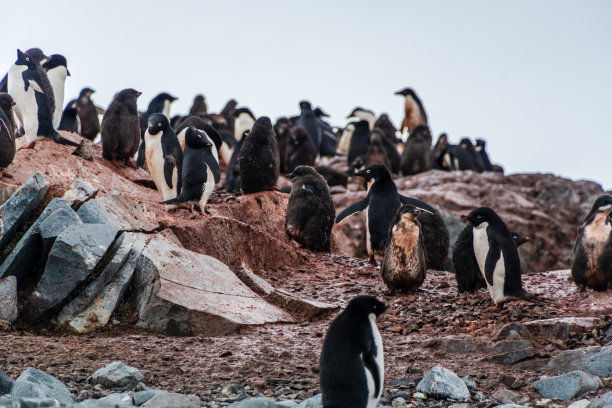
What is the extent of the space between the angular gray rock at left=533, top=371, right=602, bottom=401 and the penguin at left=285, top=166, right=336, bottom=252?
561cm

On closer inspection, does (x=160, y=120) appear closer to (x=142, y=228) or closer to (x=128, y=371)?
(x=142, y=228)

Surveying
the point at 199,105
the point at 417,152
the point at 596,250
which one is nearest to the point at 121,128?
the point at 596,250

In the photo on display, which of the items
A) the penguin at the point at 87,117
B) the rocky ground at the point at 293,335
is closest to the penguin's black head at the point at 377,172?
the rocky ground at the point at 293,335

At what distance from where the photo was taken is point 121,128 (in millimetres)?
10375

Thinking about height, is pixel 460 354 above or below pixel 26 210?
below

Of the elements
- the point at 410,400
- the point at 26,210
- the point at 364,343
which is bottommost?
the point at 410,400

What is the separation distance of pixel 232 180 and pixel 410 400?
31.2ft

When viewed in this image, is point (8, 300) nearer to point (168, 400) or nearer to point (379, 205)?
point (168, 400)

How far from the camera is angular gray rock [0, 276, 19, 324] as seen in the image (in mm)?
6434

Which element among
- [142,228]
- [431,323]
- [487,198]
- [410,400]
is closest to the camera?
[410,400]

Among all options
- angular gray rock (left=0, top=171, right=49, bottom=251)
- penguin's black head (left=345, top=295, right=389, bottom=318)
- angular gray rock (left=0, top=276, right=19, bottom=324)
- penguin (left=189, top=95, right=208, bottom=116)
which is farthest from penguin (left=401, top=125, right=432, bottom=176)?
penguin's black head (left=345, top=295, right=389, bottom=318)

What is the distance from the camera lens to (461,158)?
21781 mm

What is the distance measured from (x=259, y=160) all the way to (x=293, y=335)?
15.5 feet

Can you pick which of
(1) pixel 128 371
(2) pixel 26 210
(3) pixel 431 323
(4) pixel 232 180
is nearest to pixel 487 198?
(4) pixel 232 180
